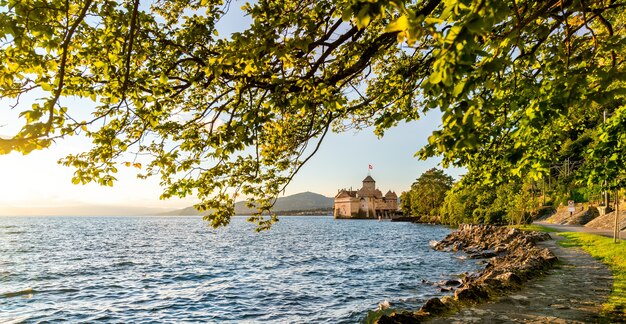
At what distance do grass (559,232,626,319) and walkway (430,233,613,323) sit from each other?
0.24m

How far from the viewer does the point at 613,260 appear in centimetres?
1895

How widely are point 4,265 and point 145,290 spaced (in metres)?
22.0

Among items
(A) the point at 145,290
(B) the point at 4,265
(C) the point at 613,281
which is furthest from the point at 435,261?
(B) the point at 4,265

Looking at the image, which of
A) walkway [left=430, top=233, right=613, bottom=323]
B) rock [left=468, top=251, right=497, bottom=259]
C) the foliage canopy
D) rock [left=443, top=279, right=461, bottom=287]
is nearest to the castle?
the foliage canopy

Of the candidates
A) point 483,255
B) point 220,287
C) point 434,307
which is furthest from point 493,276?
point 483,255

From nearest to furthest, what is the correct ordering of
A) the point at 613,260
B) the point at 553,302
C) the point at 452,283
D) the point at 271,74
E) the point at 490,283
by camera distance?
the point at 271,74, the point at 553,302, the point at 490,283, the point at 613,260, the point at 452,283

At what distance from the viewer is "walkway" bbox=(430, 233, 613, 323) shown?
34.4ft

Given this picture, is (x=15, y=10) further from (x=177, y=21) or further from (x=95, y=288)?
(x=95, y=288)

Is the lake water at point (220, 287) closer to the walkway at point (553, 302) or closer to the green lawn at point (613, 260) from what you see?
the walkway at point (553, 302)

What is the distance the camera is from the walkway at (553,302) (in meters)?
10.5

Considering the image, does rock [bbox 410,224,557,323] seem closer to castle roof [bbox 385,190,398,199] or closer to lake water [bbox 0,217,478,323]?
lake water [bbox 0,217,478,323]

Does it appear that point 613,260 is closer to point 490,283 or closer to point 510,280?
point 510,280

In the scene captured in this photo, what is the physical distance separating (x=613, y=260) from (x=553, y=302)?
980 cm

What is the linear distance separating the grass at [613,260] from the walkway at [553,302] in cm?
24
